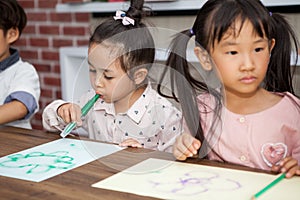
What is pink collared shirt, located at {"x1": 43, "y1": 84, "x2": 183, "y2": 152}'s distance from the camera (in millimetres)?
1248

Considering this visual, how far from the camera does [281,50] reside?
4.12ft

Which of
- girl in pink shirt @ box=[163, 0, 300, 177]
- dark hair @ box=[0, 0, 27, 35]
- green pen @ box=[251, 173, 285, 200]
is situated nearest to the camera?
green pen @ box=[251, 173, 285, 200]

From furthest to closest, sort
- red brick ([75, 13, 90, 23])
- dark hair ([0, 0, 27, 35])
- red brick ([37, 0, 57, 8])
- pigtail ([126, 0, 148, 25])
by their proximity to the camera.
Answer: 1. red brick ([37, 0, 57, 8])
2. red brick ([75, 13, 90, 23])
3. dark hair ([0, 0, 27, 35])
4. pigtail ([126, 0, 148, 25])

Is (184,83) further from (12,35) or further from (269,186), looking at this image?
(12,35)

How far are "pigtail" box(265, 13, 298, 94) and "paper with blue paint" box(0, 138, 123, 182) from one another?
0.46 m

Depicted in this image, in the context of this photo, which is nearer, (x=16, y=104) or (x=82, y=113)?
(x=82, y=113)

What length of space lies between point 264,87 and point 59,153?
552 mm

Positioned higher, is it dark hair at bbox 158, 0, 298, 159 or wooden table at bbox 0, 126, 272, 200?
dark hair at bbox 158, 0, 298, 159

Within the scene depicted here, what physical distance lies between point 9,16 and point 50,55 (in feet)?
3.42

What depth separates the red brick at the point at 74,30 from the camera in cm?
273

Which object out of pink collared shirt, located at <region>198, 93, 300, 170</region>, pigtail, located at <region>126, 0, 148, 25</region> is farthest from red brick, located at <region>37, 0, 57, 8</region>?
pink collared shirt, located at <region>198, 93, 300, 170</region>

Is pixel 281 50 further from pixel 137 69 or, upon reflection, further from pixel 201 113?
pixel 137 69

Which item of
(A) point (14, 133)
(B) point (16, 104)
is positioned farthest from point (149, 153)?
(B) point (16, 104)

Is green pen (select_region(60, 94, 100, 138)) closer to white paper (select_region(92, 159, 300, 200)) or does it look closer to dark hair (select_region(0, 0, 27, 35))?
white paper (select_region(92, 159, 300, 200))
